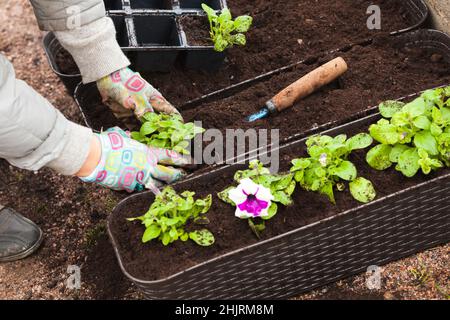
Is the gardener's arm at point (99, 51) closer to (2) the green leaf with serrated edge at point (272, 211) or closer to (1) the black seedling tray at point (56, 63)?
(1) the black seedling tray at point (56, 63)

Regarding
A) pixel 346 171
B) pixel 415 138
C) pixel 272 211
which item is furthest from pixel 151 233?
pixel 415 138

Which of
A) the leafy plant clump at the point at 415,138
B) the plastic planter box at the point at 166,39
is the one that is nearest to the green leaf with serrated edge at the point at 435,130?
the leafy plant clump at the point at 415,138

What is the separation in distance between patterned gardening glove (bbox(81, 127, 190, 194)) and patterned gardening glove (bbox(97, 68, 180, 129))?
0.57 feet

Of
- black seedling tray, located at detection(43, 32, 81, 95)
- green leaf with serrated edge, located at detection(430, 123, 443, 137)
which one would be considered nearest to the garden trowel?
green leaf with serrated edge, located at detection(430, 123, 443, 137)

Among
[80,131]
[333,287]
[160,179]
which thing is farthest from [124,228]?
[333,287]

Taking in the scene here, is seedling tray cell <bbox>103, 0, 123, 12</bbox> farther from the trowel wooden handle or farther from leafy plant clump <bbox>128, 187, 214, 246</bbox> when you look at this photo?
leafy plant clump <bbox>128, 187, 214, 246</bbox>

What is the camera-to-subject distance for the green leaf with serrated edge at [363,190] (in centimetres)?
217

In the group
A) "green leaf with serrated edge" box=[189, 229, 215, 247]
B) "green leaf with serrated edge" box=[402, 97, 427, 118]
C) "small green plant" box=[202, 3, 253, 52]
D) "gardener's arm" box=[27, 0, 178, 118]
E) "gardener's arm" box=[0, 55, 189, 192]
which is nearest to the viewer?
"gardener's arm" box=[0, 55, 189, 192]

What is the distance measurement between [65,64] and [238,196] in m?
1.08

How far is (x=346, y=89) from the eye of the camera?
2.61 metres

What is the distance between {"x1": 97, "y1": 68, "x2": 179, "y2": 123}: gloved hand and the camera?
8.04ft

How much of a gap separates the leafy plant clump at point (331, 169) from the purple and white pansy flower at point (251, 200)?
0.15 meters

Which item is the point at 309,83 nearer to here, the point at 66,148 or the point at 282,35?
the point at 282,35

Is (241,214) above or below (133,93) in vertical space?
below
